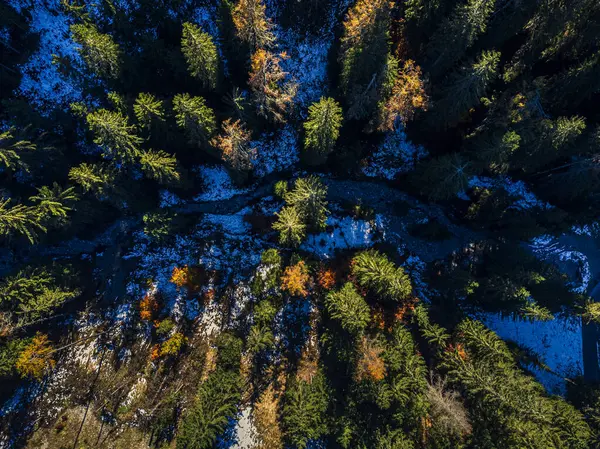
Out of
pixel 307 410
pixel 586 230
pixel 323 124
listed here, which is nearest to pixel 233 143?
pixel 323 124

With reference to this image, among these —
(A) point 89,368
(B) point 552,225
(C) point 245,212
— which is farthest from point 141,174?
(B) point 552,225

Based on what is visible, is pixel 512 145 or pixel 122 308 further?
pixel 122 308

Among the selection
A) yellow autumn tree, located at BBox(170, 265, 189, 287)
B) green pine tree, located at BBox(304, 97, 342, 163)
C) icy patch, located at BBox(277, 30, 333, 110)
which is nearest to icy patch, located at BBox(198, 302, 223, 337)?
yellow autumn tree, located at BBox(170, 265, 189, 287)

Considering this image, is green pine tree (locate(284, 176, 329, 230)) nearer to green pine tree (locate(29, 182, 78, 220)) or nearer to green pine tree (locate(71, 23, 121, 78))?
green pine tree (locate(71, 23, 121, 78))

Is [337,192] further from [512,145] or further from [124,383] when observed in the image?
[124,383]

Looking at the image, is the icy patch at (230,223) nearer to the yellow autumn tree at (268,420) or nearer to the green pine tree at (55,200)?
the green pine tree at (55,200)
